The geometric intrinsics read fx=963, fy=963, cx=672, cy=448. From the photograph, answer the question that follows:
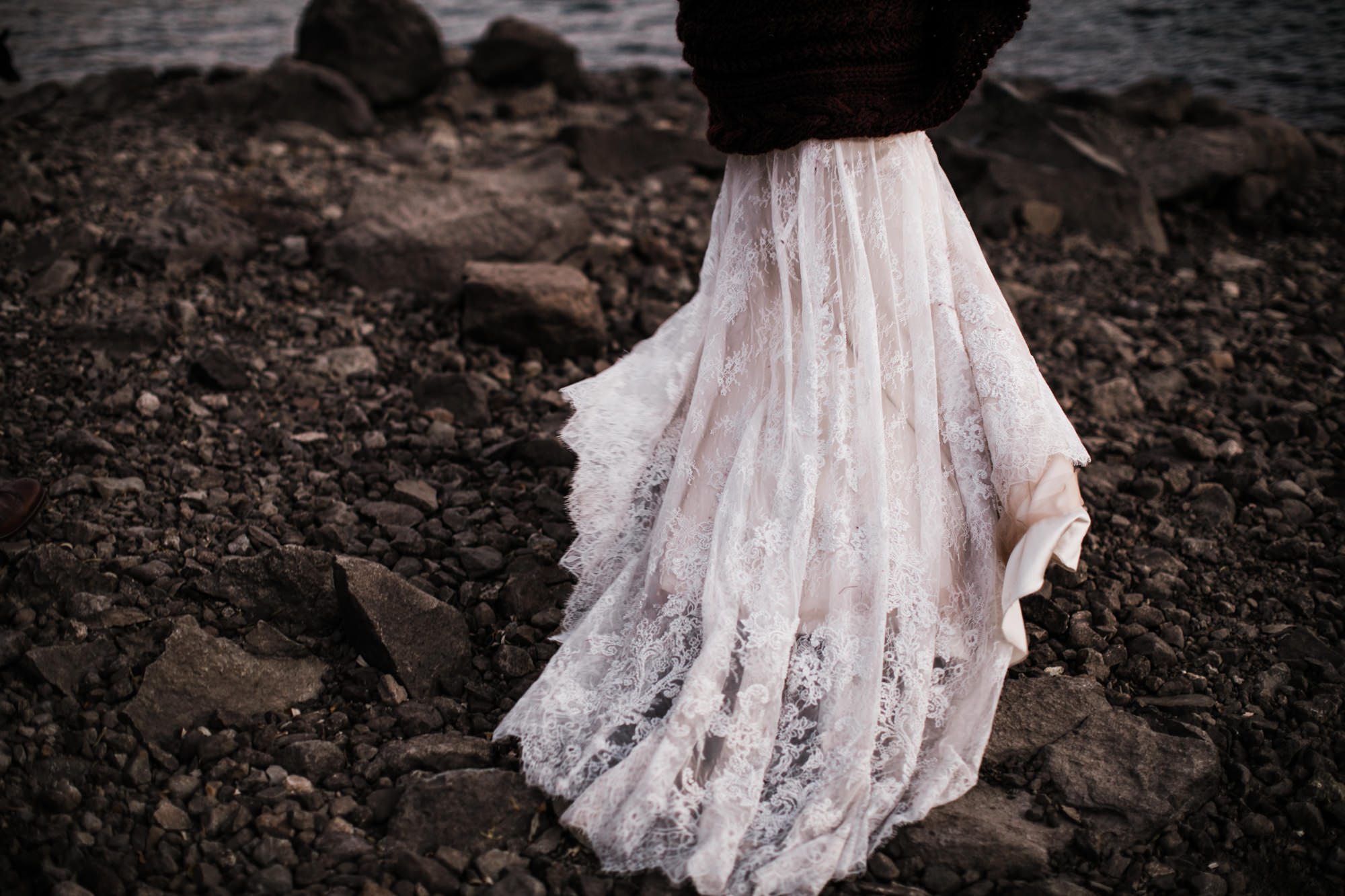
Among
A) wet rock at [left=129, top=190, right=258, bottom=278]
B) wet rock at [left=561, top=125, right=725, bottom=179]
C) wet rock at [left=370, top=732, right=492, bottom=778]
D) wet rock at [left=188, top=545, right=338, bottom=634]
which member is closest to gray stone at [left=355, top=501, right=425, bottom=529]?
wet rock at [left=188, top=545, right=338, bottom=634]

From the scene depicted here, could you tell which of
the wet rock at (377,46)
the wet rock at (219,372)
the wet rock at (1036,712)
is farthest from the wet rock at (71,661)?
the wet rock at (377,46)

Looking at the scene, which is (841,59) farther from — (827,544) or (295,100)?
(295,100)

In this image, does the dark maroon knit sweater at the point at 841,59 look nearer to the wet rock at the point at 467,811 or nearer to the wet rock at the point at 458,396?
the wet rock at the point at 467,811

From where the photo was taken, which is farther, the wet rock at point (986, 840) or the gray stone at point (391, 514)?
the gray stone at point (391, 514)

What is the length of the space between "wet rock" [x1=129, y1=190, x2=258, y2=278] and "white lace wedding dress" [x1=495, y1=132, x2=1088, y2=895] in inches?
118

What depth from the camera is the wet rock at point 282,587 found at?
8.64 feet

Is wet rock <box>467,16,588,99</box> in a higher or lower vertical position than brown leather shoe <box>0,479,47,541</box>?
higher

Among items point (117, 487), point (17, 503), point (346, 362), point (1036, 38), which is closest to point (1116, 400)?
point (346, 362)

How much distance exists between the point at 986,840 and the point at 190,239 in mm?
4163

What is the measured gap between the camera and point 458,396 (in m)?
3.72

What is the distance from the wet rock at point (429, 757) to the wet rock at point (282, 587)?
518 millimetres

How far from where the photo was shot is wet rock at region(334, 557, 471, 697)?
2.46 m

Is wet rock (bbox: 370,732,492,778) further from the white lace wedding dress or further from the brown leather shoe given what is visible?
the brown leather shoe

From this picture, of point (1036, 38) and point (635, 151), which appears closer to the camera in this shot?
point (635, 151)
